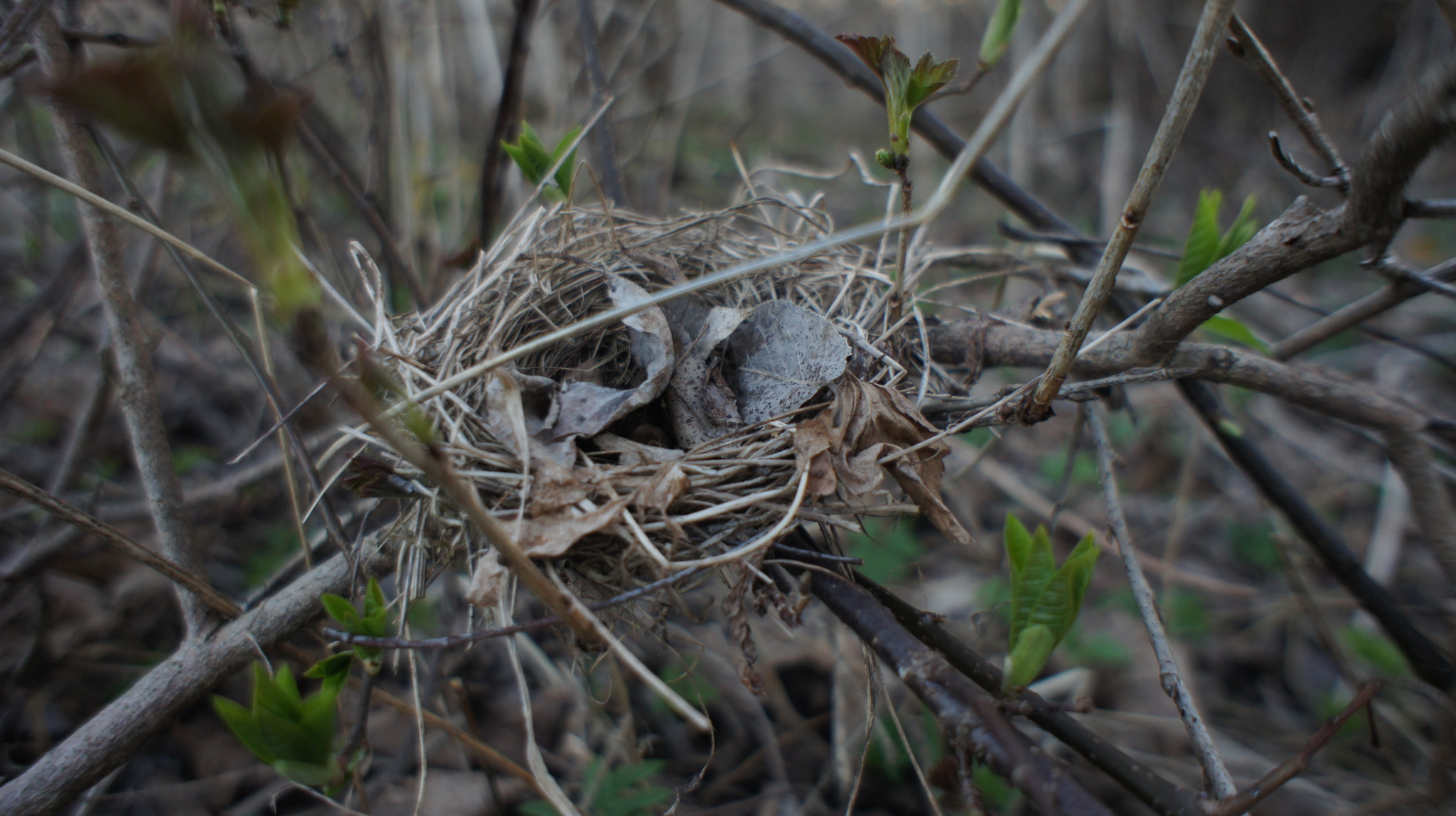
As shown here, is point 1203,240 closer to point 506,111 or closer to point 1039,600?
point 1039,600

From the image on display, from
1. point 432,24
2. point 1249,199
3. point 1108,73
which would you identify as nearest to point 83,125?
point 432,24

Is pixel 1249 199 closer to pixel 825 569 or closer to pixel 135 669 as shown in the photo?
pixel 825 569

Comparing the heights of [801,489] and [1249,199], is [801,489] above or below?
below

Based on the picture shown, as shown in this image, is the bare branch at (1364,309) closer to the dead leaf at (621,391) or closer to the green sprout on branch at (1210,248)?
the green sprout on branch at (1210,248)

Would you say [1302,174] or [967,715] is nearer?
[967,715]

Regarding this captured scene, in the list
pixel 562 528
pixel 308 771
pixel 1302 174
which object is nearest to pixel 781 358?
pixel 562 528

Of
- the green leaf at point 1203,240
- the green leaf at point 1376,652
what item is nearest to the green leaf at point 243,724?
the green leaf at point 1203,240

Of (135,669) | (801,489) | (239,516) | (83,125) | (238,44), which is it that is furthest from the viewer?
(239,516)
